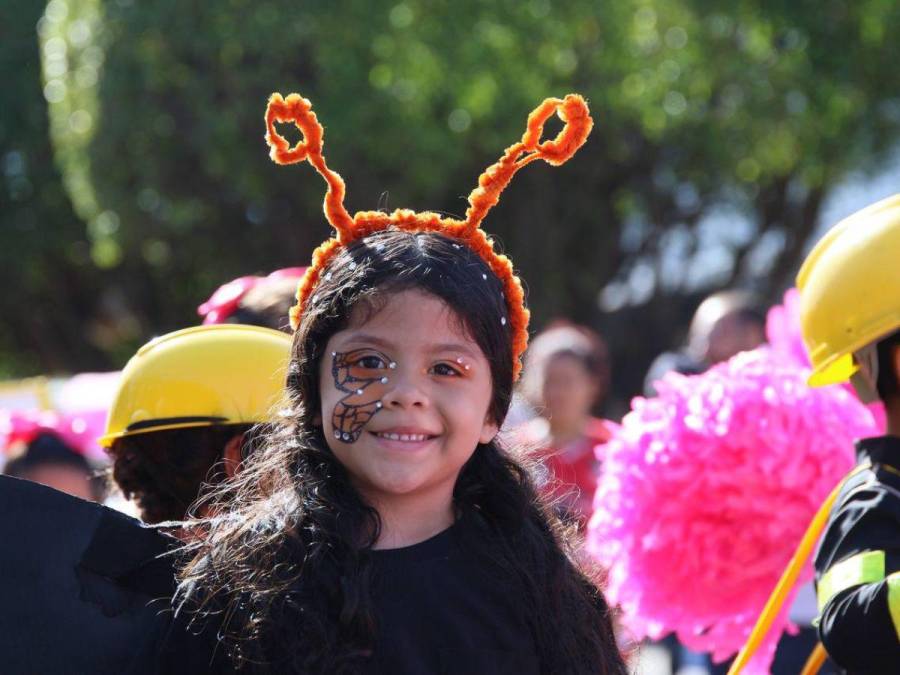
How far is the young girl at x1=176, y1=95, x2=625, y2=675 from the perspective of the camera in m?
2.02

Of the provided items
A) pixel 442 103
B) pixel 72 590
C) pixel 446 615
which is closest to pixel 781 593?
pixel 446 615

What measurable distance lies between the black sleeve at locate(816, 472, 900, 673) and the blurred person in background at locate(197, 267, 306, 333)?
3.85 ft

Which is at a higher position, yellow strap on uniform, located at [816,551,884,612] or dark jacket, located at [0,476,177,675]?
dark jacket, located at [0,476,177,675]

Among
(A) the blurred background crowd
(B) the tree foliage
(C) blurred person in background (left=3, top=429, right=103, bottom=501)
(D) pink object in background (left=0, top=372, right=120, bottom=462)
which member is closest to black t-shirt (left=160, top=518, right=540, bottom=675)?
(D) pink object in background (left=0, top=372, right=120, bottom=462)

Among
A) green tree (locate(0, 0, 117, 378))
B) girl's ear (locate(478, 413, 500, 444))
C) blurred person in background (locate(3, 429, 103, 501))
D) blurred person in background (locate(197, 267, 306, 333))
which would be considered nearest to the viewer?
girl's ear (locate(478, 413, 500, 444))

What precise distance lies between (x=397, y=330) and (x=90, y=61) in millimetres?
10815

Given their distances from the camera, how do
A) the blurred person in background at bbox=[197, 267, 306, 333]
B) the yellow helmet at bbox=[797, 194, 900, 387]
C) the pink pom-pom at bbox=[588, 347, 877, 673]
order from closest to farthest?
the yellow helmet at bbox=[797, 194, 900, 387] → the blurred person in background at bbox=[197, 267, 306, 333] → the pink pom-pom at bbox=[588, 347, 877, 673]

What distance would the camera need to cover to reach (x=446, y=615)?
6.74ft

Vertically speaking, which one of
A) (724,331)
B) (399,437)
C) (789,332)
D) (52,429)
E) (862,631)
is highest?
(724,331)

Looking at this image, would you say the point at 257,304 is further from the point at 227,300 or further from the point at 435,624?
the point at 435,624

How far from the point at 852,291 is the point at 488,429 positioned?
0.94 m

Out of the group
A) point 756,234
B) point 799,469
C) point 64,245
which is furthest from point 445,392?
point 64,245

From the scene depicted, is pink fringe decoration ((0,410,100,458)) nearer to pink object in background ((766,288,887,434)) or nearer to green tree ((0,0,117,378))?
pink object in background ((766,288,887,434))

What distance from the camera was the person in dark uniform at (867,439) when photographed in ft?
8.09
